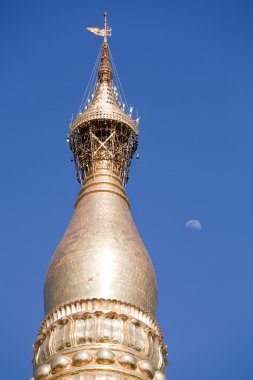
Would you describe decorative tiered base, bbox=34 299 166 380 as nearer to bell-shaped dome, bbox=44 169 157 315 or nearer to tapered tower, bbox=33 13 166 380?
tapered tower, bbox=33 13 166 380

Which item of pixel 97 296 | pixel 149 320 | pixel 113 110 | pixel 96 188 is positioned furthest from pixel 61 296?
pixel 113 110

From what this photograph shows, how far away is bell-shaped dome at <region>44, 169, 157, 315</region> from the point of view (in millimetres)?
18531

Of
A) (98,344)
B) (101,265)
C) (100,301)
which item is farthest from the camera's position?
(101,265)

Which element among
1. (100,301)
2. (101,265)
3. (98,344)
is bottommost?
(98,344)

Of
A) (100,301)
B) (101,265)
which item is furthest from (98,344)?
(101,265)

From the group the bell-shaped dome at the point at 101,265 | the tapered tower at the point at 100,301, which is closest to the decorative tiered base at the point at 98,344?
the tapered tower at the point at 100,301

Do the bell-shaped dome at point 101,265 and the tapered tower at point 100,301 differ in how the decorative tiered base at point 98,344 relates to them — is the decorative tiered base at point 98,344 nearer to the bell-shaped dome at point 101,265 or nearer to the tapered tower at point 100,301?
the tapered tower at point 100,301

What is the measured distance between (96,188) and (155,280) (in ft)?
11.8

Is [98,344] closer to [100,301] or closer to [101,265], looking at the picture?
[100,301]

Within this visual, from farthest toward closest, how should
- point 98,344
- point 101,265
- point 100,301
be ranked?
1. point 101,265
2. point 100,301
3. point 98,344

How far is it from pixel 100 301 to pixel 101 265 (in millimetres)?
973

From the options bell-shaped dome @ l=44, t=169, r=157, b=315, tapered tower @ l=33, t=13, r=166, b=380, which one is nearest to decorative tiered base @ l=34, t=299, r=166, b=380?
tapered tower @ l=33, t=13, r=166, b=380

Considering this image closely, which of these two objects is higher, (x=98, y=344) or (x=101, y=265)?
(x=101, y=265)

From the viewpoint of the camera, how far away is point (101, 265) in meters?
18.8
